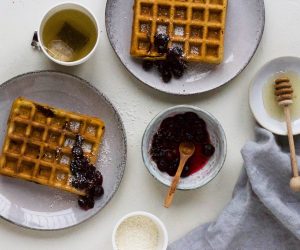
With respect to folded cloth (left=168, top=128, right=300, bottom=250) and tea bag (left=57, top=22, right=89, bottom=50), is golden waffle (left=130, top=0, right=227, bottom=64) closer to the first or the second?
tea bag (left=57, top=22, right=89, bottom=50)

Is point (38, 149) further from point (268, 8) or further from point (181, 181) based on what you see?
point (268, 8)

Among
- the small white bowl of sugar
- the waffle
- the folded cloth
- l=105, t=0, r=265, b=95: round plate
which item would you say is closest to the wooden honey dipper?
the folded cloth

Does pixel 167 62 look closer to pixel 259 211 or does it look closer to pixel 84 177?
pixel 84 177

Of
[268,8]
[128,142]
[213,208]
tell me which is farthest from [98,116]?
[268,8]

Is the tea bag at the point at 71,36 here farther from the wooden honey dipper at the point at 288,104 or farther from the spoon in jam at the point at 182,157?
the wooden honey dipper at the point at 288,104

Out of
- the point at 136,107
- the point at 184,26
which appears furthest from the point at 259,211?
the point at 184,26
